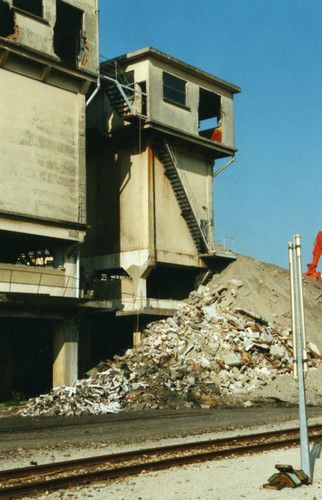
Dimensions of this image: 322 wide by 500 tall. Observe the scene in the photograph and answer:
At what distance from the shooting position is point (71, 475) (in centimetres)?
1197

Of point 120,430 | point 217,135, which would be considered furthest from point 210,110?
point 120,430

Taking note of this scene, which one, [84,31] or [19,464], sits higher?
[84,31]

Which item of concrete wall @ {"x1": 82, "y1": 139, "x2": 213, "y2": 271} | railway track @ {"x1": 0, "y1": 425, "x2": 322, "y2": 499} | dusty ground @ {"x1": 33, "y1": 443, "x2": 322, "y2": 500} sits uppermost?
concrete wall @ {"x1": 82, "y1": 139, "x2": 213, "y2": 271}

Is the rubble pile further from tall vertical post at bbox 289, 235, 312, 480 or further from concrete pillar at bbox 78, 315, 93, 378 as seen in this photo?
tall vertical post at bbox 289, 235, 312, 480

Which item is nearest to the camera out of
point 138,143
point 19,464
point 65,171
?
point 19,464

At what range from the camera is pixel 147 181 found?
39312mm

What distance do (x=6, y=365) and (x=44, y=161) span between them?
1043cm

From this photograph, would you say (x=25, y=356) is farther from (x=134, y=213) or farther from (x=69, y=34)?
(x=69, y=34)

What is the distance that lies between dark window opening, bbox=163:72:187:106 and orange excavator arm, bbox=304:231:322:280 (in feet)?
59.4

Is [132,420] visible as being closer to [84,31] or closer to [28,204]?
[28,204]

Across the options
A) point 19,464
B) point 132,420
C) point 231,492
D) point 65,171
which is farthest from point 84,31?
point 231,492

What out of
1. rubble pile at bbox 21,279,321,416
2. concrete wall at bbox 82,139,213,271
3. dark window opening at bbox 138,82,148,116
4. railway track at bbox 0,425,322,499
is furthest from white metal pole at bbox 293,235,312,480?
dark window opening at bbox 138,82,148,116

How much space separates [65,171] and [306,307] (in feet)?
60.0

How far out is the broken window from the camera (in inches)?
1358
